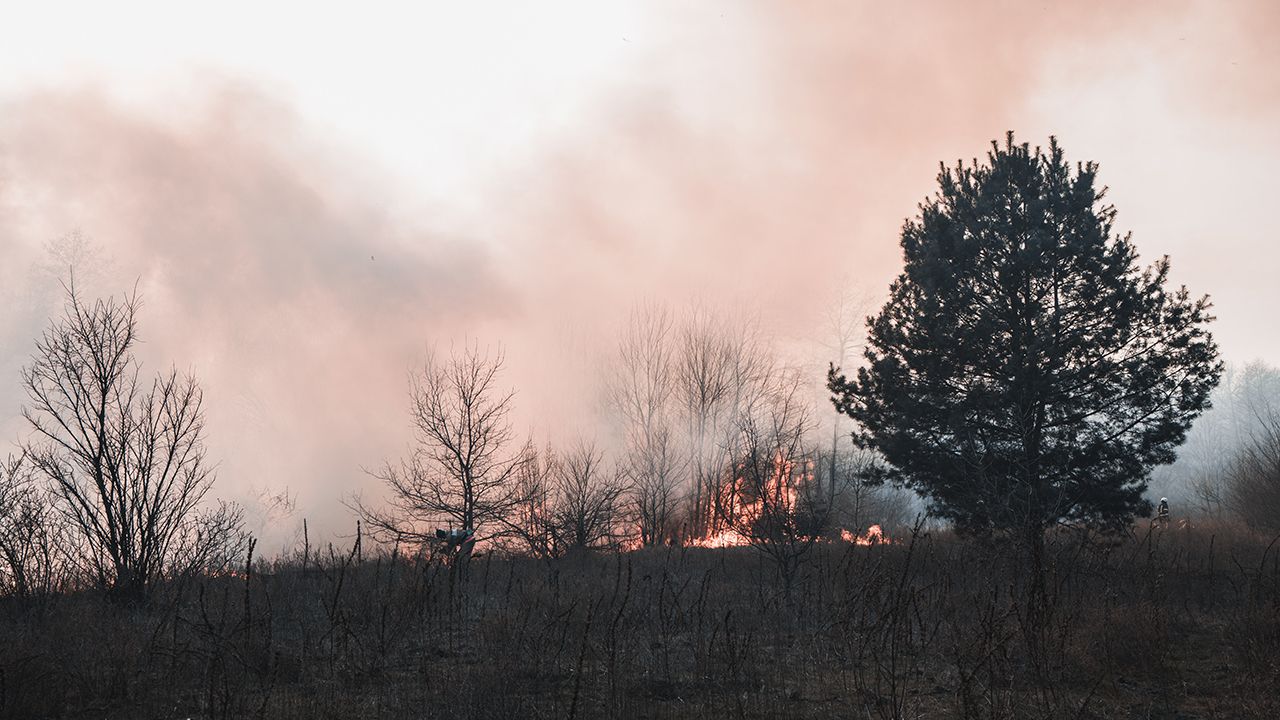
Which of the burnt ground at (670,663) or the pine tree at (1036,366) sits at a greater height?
the pine tree at (1036,366)

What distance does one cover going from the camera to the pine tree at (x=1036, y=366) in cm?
1369

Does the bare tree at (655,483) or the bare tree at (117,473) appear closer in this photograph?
the bare tree at (117,473)

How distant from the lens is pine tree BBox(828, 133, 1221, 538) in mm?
13688

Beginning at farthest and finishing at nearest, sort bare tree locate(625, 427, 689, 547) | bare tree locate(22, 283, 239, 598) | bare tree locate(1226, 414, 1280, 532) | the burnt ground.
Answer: bare tree locate(625, 427, 689, 547) < bare tree locate(1226, 414, 1280, 532) < bare tree locate(22, 283, 239, 598) < the burnt ground

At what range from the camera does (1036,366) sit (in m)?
13.9

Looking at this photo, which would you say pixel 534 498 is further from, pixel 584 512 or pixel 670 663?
pixel 670 663

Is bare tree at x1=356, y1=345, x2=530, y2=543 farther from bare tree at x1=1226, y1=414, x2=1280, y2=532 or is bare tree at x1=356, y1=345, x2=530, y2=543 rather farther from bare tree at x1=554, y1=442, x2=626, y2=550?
bare tree at x1=1226, y1=414, x2=1280, y2=532

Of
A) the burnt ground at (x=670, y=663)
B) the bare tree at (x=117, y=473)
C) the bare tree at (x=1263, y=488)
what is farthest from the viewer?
the bare tree at (x=1263, y=488)

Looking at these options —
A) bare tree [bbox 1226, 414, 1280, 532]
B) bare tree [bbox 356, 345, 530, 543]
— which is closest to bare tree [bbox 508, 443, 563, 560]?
bare tree [bbox 356, 345, 530, 543]

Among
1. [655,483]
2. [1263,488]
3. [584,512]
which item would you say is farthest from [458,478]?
[1263,488]

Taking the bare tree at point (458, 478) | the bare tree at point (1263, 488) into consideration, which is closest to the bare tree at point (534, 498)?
the bare tree at point (458, 478)

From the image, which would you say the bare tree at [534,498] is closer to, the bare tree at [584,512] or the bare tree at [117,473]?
the bare tree at [584,512]

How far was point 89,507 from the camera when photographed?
488 inches

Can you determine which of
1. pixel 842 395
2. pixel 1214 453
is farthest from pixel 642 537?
pixel 1214 453
